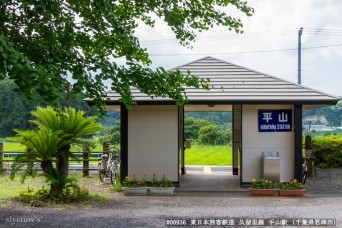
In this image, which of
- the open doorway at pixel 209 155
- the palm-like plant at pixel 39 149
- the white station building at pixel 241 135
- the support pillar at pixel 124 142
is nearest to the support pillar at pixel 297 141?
the white station building at pixel 241 135

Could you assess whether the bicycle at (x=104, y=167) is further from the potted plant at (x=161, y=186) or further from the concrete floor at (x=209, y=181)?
the concrete floor at (x=209, y=181)

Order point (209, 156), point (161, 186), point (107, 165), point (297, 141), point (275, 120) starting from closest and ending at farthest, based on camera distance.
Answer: point (161, 186) → point (297, 141) → point (275, 120) → point (107, 165) → point (209, 156)

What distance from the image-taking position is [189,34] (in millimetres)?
9875

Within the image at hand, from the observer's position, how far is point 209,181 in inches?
539

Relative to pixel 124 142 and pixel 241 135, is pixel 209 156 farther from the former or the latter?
pixel 124 142

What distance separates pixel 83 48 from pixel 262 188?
572cm

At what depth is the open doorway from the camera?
13.3 meters

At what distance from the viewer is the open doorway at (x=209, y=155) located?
13.3 m

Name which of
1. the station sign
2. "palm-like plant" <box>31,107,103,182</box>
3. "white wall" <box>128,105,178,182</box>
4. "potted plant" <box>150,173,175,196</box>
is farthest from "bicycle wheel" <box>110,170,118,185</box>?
the station sign

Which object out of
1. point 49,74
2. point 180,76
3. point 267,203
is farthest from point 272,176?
point 49,74

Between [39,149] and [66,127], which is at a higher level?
[66,127]

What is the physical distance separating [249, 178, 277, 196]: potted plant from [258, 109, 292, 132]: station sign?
5.08 ft

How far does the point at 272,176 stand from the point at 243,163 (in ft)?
2.99

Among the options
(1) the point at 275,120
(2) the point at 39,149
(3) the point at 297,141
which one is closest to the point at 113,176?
(2) the point at 39,149
